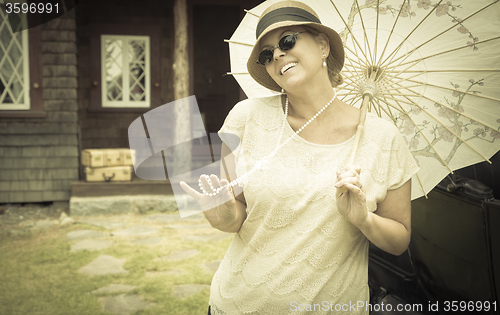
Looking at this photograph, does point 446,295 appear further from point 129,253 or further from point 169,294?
point 129,253

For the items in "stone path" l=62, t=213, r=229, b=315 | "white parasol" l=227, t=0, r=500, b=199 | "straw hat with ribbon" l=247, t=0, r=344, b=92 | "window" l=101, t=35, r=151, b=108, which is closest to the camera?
"straw hat with ribbon" l=247, t=0, r=344, b=92

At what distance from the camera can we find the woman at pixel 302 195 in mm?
1308

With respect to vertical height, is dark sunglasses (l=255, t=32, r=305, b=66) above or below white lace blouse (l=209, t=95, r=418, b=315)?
above

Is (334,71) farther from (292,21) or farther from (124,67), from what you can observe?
(124,67)

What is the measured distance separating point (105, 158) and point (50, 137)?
3.59 ft

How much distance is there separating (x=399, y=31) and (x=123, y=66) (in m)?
7.13

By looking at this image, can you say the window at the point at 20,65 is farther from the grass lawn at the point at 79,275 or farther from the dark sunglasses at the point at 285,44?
the dark sunglasses at the point at 285,44

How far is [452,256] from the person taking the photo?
1681 mm

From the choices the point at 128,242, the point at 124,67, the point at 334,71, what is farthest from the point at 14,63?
the point at 334,71

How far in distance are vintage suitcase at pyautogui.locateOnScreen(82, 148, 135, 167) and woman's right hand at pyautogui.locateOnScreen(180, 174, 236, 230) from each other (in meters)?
5.26

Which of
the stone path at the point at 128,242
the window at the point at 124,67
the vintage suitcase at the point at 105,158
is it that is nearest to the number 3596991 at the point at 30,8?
the window at the point at 124,67

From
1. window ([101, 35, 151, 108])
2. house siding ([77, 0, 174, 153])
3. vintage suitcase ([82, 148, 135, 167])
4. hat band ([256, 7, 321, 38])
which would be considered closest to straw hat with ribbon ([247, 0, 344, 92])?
hat band ([256, 7, 321, 38])

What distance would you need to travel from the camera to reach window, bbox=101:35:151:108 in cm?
776

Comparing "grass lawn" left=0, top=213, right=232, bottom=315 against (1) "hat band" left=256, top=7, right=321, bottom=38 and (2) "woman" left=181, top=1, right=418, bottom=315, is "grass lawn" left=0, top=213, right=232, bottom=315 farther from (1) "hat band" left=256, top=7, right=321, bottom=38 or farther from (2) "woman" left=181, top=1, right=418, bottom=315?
(1) "hat band" left=256, top=7, right=321, bottom=38
